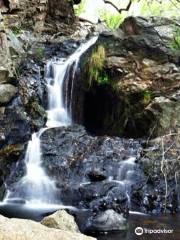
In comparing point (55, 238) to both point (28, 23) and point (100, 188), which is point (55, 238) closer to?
point (100, 188)

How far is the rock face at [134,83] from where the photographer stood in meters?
10.5

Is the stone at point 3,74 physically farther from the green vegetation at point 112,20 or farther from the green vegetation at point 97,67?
the green vegetation at point 112,20

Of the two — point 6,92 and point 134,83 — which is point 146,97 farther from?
point 6,92

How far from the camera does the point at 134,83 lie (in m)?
11.3

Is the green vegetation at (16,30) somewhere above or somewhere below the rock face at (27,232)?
below

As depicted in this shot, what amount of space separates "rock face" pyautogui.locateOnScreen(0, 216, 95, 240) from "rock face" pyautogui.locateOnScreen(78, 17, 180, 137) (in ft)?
19.7

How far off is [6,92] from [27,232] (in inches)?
255

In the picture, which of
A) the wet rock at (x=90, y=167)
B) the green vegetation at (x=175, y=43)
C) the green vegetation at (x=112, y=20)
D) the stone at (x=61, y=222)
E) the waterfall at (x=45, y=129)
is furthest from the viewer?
the green vegetation at (x=112, y=20)

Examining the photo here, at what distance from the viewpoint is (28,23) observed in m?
16.0

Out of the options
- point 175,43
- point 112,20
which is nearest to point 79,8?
point 112,20

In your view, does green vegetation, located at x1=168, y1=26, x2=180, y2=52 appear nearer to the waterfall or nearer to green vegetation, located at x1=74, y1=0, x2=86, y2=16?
the waterfall

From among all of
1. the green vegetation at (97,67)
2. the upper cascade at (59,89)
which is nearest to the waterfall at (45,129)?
the upper cascade at (59,89)

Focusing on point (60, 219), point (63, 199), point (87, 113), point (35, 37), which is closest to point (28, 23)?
point (35, 37)

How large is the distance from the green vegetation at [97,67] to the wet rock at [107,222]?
209 inches
